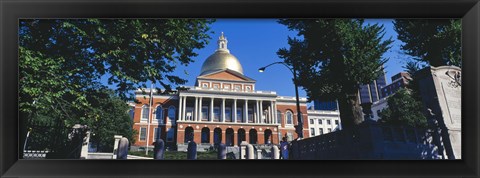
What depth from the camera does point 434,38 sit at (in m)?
8.45

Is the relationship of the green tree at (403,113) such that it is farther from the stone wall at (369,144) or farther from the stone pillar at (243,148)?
the stone pillar at (243,148)

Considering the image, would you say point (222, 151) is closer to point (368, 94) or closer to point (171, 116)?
point (171, 116)

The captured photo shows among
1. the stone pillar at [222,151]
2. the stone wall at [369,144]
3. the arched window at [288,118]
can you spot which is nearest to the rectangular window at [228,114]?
the arched window at [288,118]

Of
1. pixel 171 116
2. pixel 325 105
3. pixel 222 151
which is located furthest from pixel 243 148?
pixel 325 105

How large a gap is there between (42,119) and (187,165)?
4665 millimetres

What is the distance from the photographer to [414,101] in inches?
432

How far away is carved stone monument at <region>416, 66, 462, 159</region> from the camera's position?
689cm

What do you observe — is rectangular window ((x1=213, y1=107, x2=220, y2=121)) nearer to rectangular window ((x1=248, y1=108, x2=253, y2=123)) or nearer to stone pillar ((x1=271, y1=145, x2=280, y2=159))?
rectangular window ((x1=248, y1=108, x2=253, y2=123))

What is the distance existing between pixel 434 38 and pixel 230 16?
21.1 ft

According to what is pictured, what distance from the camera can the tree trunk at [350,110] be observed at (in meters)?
9.28
